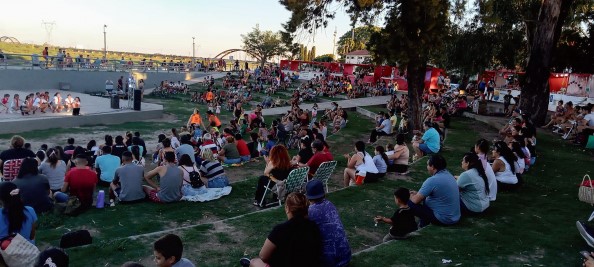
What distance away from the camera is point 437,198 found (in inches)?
265

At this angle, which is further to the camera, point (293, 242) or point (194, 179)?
point (194, 179)

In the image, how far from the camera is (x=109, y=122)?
22234mm

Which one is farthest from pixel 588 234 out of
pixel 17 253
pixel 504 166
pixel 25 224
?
pixel 25 224

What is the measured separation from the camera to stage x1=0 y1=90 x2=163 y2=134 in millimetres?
18391

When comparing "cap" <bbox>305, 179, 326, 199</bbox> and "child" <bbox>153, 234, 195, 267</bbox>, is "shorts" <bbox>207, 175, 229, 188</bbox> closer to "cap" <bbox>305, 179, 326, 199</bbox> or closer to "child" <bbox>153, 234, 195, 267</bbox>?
"cap" <bbox>305, 179, 326, 199</bbox>

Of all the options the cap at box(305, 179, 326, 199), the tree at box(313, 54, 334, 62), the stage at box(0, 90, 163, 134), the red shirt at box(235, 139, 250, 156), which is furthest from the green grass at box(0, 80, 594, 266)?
the tree at box(313, 54, 334, 62)

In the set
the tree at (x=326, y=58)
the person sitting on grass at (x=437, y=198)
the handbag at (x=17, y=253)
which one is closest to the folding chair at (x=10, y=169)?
the handbag at (x=17, y=253)

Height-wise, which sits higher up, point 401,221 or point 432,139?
point 432,139

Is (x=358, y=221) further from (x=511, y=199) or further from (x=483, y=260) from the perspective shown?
(x=511, y=199)

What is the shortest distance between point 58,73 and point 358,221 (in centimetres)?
2986

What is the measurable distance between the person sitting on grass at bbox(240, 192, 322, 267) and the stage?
697 inches

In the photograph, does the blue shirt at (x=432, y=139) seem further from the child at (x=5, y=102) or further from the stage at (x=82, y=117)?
the child at (x=5, y=102)

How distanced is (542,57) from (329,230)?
17786mm

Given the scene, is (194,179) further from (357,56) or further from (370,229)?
(357,56)
